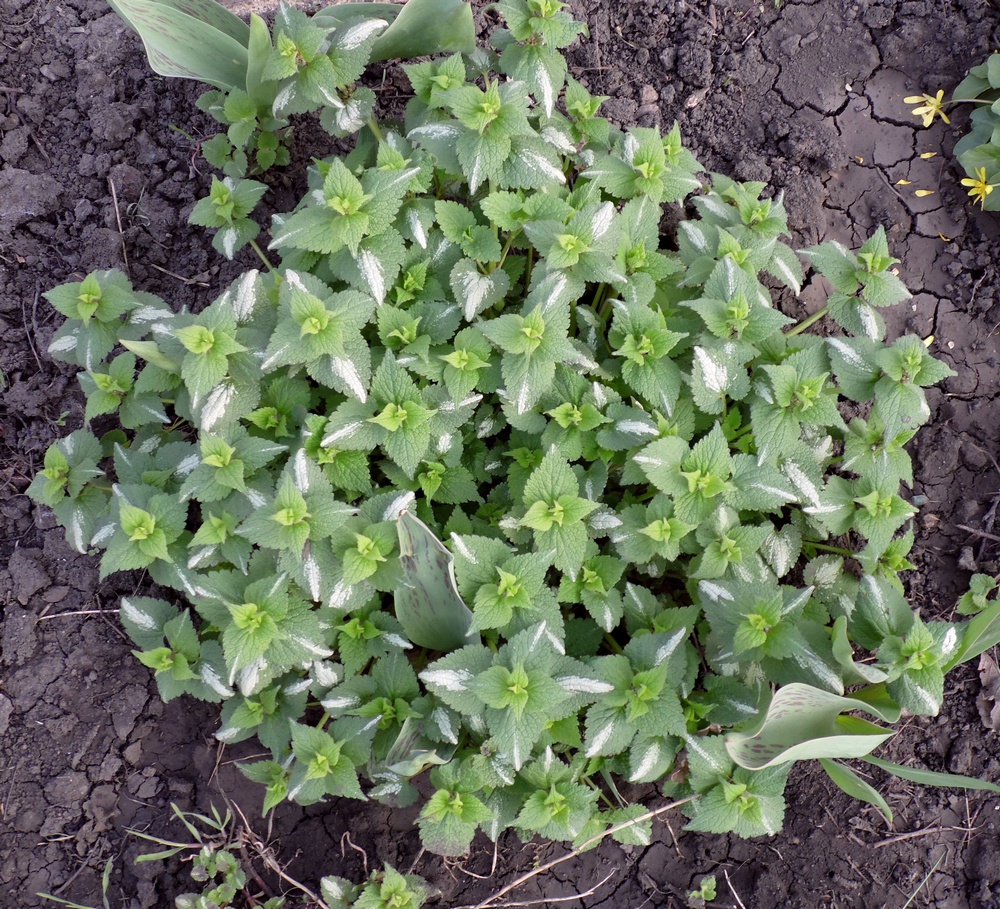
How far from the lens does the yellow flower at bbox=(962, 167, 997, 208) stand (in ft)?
10.9

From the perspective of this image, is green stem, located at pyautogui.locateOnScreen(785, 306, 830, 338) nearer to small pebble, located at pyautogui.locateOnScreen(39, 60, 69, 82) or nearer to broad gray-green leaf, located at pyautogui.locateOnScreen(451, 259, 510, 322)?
broad gray-green leaf, located at pyautogui.locateOnScreen(451, 259, 510, 322)

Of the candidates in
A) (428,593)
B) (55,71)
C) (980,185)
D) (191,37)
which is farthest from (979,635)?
(55,71)

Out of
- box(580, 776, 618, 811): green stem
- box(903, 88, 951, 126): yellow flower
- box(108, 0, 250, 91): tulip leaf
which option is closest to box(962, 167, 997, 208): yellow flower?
box(903, 88, 951, 126): yellow flower

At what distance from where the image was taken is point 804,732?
2420 millimetres

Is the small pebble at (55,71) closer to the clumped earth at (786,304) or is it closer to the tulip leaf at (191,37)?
the clumped earth at (786,304)

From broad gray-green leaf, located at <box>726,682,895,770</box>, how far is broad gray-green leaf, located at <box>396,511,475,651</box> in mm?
877

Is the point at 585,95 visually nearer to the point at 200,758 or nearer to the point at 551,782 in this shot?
the point at 551,782

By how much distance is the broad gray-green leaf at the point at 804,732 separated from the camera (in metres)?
2.23

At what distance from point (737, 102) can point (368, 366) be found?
2.15 m

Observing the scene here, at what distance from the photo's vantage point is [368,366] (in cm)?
258

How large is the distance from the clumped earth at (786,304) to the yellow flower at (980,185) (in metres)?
0.09

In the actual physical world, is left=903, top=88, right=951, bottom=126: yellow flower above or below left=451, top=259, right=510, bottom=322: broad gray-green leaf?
above

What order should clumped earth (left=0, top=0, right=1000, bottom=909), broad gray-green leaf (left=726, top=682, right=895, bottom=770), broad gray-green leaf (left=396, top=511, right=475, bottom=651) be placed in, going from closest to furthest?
broad gray-green leaf (left=726, top=682, right=895, bottom=770)
broad gray-green leaf (left=396, top=511, right=475, bottom=651)
clumped earth (left=0, top=0, right=1000, bottom=909)

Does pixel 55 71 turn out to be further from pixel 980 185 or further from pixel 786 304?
pixel 980 185
